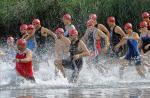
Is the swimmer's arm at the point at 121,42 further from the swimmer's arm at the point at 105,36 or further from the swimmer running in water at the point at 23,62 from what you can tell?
the swimmer running in water at the point at 23,62

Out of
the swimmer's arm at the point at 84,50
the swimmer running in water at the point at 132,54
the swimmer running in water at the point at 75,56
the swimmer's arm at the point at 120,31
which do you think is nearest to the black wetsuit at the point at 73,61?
the swimmer running in water at the point at 75,56

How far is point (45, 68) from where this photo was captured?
A: 1947 centimetres

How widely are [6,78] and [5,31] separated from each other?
11.7 metres

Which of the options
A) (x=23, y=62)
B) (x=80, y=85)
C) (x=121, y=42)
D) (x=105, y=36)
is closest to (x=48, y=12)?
(x=121, y=42)

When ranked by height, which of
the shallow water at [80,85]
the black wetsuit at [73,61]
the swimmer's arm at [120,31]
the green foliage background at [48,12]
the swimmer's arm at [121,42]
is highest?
the green foliage background at [48,12]

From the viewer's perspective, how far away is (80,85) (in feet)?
51.5

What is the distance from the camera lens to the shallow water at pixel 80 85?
43.6ft

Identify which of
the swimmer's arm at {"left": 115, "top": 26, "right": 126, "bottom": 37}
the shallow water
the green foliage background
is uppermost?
the green foliage background

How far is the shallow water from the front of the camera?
1328 cm

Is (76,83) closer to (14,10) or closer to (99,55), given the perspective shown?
(99,55)

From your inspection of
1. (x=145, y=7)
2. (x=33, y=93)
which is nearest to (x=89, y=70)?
(x=33, y=93)

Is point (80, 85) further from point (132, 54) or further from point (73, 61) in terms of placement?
point (132, 54)

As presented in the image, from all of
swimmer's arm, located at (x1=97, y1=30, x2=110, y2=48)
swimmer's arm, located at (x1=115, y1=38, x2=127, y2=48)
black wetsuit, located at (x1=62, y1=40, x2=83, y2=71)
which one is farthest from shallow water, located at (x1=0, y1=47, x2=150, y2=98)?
swimmer's arm, located at (x1=97, y1=30, x2=110, y2=48)

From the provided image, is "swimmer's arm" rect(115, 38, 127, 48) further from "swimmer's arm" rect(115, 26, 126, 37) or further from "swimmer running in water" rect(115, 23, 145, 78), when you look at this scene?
"swimmer running in water" rect(115, 23, 145, 78)
